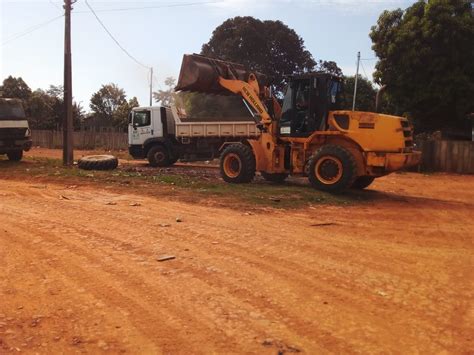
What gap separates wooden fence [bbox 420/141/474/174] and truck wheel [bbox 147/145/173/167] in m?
11.2

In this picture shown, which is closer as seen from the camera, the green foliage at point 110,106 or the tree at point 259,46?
the tree at point 259,46

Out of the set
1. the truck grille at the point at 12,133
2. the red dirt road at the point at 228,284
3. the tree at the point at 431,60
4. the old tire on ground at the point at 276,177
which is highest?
the tree at the point at 431,60

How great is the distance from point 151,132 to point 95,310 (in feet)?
56.3

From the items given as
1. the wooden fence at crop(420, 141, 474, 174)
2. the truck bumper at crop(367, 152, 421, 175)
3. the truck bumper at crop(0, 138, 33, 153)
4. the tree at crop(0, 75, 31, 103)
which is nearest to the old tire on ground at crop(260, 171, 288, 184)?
the truck bumper at crop(367, 152, 421, 175)

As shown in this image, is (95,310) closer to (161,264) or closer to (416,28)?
(161,264)

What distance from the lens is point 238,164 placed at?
45.3 feet

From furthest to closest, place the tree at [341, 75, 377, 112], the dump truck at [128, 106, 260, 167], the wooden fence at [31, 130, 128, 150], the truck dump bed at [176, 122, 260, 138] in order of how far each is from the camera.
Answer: the tree at [341, 75, 377, 112] → the wooden fence at [31, 130, 128, 150] → the dump truck at [128, 106, 260, 167] → the truck dump bed at [176, 122, 260, 138]

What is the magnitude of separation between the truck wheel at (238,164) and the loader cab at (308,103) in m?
1.12

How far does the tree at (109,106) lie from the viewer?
51.2 meters

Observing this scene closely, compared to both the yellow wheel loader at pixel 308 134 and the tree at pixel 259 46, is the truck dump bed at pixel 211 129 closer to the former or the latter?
the yellow wheel loader at pixel 308 134

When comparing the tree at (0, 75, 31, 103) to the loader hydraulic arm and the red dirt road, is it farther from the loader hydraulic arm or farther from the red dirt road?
the red dirt road

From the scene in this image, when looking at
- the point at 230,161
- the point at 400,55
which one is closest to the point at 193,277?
the point at 230,161

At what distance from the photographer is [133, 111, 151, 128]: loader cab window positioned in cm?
2096

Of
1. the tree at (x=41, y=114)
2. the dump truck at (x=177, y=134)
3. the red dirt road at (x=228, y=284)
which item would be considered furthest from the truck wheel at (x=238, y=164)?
the tree at (x=41, y=114)
